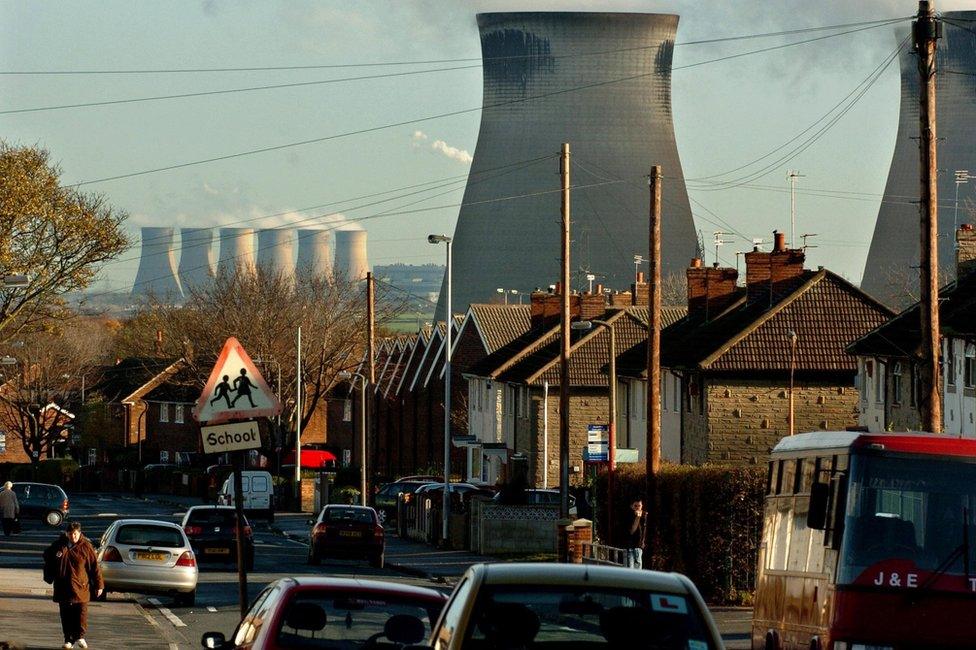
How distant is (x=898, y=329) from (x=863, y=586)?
27.9 m

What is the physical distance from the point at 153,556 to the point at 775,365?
71.4 feet

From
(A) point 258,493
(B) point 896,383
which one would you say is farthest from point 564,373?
(A) point 258,493

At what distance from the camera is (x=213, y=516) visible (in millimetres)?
36562

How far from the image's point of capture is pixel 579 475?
2312 inches

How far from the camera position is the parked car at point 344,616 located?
1001 centimetres

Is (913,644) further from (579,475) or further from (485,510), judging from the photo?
(579,475)

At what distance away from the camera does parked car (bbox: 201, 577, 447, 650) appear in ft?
32.8

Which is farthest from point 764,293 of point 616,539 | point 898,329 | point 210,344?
point 210,344

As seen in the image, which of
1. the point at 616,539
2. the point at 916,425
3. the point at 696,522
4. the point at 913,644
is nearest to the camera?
the point at 913,644

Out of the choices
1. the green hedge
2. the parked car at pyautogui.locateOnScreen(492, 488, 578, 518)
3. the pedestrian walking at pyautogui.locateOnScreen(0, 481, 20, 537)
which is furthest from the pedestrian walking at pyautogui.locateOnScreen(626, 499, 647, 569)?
the pedestrian walking at pyautogui.locateOnScreen(0, 481, 20, 537)

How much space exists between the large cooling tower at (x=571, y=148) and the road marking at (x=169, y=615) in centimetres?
7723

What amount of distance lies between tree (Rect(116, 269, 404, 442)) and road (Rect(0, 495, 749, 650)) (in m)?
32.5

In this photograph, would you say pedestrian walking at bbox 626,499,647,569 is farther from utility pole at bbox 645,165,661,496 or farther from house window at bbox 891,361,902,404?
house window at bbox 891,361,902,404

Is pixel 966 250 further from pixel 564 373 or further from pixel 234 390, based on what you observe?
pixel 234 390
